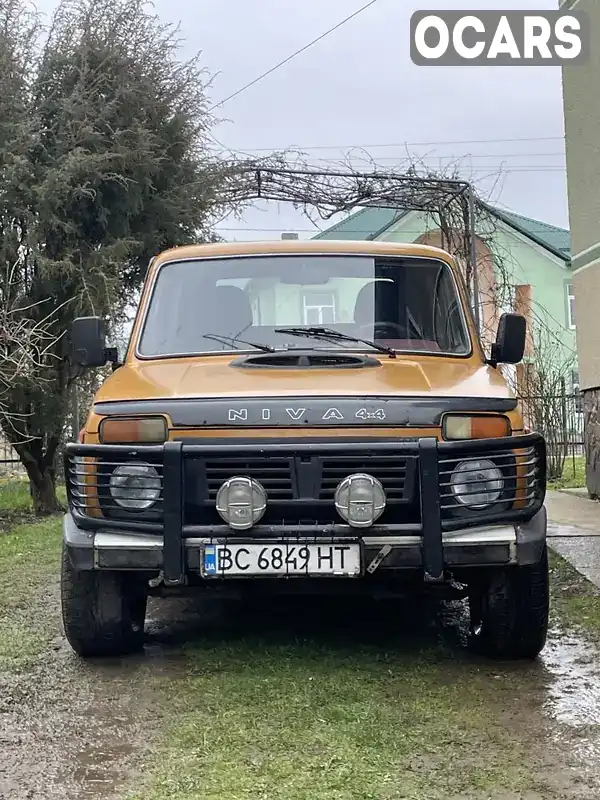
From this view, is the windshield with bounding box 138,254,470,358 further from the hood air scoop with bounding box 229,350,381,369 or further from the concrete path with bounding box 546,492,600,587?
the concrete path with bounding box 546,492,600,587

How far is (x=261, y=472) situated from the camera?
4.25m

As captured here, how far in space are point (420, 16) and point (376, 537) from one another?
584 cm

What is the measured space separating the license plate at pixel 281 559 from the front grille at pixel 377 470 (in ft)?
0.78

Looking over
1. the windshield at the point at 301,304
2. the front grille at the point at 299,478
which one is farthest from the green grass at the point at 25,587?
the windshield at the point at 301,304

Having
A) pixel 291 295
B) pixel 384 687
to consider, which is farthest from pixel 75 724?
pixel 291 295

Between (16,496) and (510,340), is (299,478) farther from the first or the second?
(16,496)

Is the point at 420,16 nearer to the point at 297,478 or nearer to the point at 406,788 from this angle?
the point at 297,478

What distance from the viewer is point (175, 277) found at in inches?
222

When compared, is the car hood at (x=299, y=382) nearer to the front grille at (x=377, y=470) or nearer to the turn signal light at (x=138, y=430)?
the turn signal light at (x=138, y=430)

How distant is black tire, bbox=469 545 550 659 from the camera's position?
4.52 metres

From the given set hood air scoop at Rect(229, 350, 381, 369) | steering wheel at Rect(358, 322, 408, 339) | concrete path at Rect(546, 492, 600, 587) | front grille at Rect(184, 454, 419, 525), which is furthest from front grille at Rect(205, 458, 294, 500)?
concrete path at Rect(546, 492, 600, 587)

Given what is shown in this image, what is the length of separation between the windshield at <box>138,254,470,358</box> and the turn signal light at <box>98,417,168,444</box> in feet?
3.11

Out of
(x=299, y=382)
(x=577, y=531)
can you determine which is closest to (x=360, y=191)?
(x=577, y=531)

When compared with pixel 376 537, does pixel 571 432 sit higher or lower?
lower
